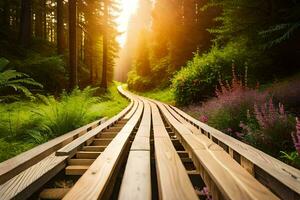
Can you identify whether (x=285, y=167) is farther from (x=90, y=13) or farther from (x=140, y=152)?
(x=90, y=13)

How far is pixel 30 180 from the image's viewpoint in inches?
93.2

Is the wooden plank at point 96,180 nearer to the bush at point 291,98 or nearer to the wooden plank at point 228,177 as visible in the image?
the wooden plank at point 228,177

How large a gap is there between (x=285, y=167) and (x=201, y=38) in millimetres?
26566

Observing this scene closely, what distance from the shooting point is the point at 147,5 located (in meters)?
68.9

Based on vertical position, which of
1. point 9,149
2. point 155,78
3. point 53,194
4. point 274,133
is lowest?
point 53,194

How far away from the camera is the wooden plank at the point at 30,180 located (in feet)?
6.84

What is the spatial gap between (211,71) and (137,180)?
36.6ft

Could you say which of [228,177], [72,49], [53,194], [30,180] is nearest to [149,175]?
[228,177]

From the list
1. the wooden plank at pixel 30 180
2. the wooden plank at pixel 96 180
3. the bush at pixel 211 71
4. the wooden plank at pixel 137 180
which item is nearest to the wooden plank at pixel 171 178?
the wooden plank at pixel 137 180

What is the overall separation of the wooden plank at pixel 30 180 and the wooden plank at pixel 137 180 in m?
0.79

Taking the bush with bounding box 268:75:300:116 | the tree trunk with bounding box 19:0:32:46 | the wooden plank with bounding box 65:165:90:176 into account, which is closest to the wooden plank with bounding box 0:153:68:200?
the wooden plank with bounding box 65:165:90:176

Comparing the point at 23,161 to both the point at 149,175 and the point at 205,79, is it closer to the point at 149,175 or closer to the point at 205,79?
the point at 149,175

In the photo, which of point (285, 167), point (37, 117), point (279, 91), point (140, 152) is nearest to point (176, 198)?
point (285, 167)

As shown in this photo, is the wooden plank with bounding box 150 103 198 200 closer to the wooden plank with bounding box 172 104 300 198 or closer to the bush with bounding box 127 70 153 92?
the wooden plank with bounding box 172 104 300 198
